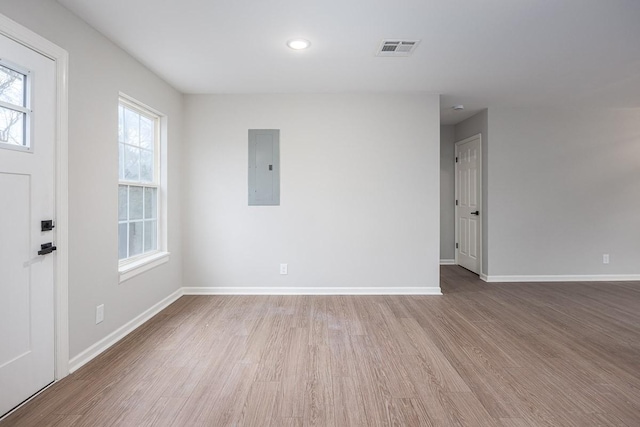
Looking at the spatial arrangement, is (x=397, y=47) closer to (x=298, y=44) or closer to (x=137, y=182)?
(x=298, y=44)

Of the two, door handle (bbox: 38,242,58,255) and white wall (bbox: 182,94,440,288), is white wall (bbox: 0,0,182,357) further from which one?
white wall (bbox: 182,94,440,288)

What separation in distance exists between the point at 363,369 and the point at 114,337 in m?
2.03

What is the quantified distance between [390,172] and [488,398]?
105 inches

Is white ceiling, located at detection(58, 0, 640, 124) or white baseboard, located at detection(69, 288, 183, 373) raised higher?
white ceiling, located at detection(58, 0, 640, 124)

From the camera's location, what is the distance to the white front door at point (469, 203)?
201 inches

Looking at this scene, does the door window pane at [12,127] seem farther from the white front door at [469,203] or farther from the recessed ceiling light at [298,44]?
the white front door at [469,203]

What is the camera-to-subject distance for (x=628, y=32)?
2.54 m

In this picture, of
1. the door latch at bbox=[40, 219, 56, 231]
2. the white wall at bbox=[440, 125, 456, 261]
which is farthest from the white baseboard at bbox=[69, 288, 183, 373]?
the white wall at bbox=[440, 125, 456, 261]

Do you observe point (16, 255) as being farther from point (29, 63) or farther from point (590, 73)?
point (590, 73)

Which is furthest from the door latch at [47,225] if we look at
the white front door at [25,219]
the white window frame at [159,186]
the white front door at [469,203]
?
the white front door at [469,203]

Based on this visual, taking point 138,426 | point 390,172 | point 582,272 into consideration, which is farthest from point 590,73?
point 138,426

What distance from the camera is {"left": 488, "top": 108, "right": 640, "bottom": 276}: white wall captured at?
15.6 feet

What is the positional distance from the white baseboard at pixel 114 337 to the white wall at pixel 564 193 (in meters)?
4.31

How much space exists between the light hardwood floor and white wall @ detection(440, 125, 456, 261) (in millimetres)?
2335
